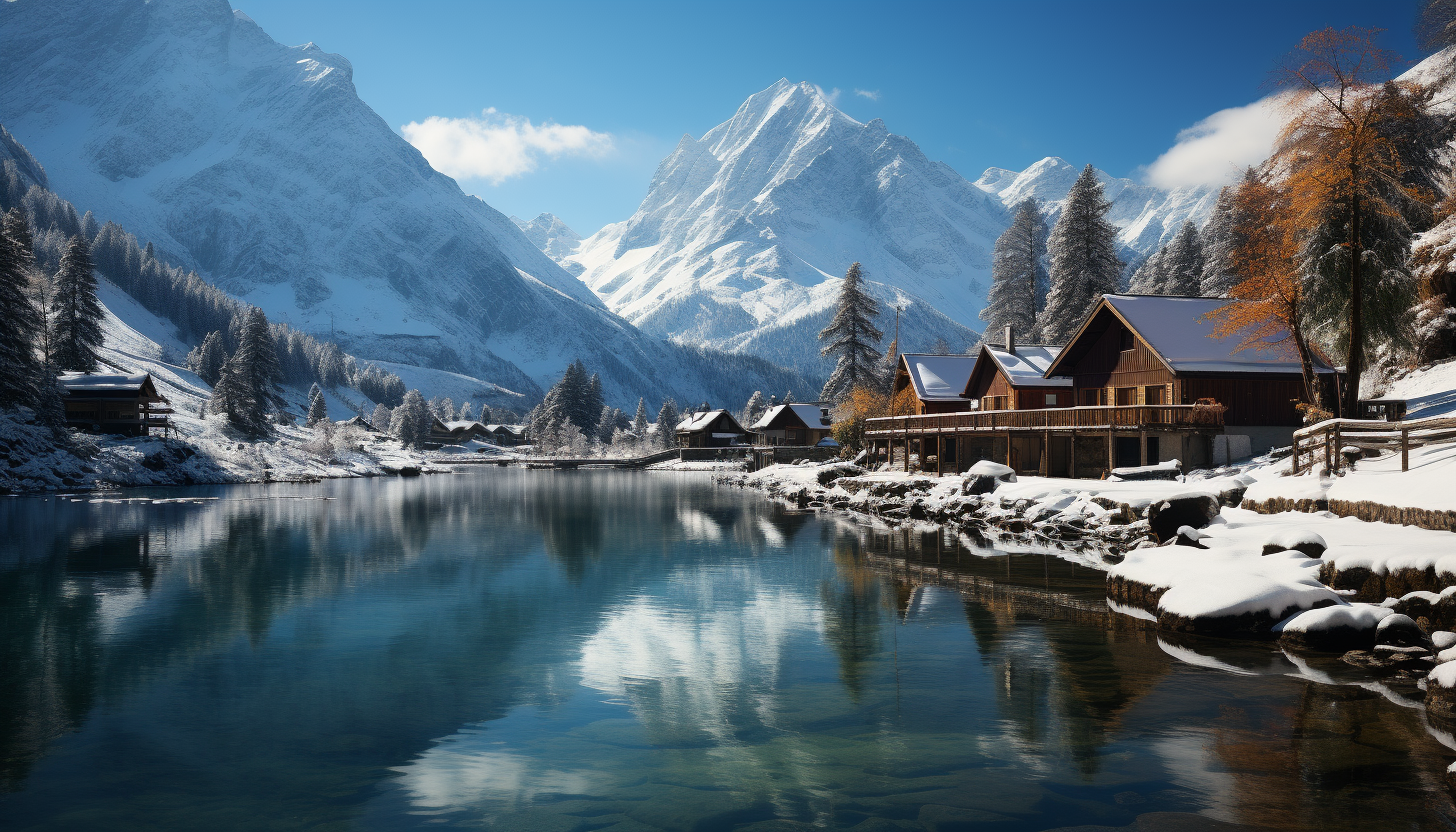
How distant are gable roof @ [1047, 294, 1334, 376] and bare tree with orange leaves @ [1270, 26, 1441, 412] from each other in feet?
8.45

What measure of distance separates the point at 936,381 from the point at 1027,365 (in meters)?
→ 9.34

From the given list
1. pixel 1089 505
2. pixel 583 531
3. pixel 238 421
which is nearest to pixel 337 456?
pixel 238 421

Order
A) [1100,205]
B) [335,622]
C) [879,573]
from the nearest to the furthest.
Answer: [335,622] → [879,573] → [1100,205]

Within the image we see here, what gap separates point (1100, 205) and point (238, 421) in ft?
283

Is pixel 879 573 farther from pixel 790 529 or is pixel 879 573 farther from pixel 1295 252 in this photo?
pixel 1295 252

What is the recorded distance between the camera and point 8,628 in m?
19.0

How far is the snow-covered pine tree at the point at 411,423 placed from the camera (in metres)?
159

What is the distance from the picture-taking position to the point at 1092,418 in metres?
37.7

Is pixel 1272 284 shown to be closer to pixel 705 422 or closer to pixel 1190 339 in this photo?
pixel 1190 339

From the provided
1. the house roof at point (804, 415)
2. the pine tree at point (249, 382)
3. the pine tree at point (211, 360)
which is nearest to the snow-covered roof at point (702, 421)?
the house roof at point (804, 415)

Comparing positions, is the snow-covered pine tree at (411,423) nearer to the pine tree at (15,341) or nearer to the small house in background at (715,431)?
the small house in background at (715,431)

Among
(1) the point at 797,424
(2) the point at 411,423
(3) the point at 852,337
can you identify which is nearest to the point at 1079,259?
(3) the point at 852,337

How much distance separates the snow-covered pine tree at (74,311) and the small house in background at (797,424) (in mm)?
73493

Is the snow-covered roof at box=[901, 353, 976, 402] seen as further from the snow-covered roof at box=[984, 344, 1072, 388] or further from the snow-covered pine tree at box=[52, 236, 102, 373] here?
the snow-covered pine tree at box=[52, 236, 102, 373]
